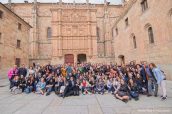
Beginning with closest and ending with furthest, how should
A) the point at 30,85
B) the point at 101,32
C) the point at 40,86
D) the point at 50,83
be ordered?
the point at 40,86, the point at 50,83, the point at 30,85, the point at 101,32

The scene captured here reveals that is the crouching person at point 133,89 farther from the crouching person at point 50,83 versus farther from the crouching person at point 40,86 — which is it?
the crouching person at point 40,86

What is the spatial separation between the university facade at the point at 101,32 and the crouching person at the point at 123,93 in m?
5.54

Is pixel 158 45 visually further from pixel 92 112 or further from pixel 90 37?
pixel 90 37

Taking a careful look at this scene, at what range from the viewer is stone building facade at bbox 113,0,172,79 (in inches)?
430

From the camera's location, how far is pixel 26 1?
128ft

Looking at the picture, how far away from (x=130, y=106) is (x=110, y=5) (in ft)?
125

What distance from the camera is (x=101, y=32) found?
38.1 metres

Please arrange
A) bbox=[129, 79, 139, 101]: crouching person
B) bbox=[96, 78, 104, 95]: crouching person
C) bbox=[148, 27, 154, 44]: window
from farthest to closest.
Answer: bbox=[148, 27, 154, 44]: window
bbox=[96, 78, 104, 95]: crouching person
bbox=[129, 79, 139, 101]: crouching person

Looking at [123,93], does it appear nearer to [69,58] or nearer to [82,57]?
[69,58]

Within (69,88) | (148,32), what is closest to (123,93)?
(69,88)

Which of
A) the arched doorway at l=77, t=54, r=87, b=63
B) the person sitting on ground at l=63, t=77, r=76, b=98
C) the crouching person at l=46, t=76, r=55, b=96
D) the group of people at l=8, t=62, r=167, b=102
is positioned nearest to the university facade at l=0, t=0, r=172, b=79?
the arched doorway at l=77, t=54, r=87, b=63

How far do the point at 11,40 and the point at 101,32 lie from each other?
24.3m

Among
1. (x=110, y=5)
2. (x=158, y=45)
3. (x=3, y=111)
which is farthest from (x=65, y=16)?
(x=3, y=111)

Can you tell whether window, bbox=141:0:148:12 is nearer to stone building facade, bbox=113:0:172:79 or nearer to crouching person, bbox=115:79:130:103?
stone building facade, bbox=113:0:172:79
